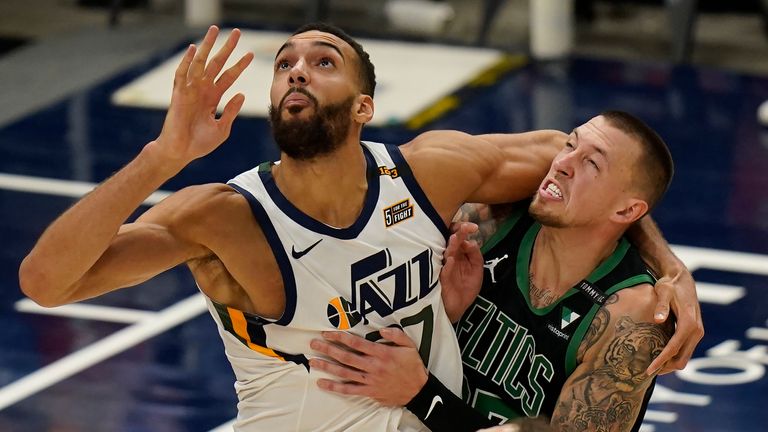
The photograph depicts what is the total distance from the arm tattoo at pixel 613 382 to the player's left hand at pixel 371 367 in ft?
1.55

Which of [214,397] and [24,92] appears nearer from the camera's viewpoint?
[214,397]

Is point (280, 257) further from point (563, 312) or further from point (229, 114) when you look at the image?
point (563, 312)

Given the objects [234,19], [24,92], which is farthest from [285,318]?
[234,19]

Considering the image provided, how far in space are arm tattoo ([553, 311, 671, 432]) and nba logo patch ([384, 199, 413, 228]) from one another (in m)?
0.74

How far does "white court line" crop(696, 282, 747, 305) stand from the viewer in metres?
7.72

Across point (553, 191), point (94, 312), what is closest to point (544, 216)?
point (553, 191)

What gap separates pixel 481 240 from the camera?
5164 millimetres

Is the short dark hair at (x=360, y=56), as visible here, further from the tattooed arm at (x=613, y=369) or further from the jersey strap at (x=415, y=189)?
the tattooed arm at (x=613, y=369)

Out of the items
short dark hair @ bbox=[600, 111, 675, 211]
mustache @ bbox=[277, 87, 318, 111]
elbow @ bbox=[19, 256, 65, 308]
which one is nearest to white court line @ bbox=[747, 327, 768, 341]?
short dark hair @ bbox=[600, 111, 675, 211]

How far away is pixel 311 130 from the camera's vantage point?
4488 mm

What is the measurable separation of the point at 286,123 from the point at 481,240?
1.01 metres

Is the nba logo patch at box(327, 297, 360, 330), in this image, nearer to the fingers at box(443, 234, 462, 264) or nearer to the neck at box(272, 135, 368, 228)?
the neck at box(272, 135, 368, 228)

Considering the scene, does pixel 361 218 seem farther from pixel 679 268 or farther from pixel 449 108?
pixel 449 108

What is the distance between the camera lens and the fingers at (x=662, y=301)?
15.3ft
